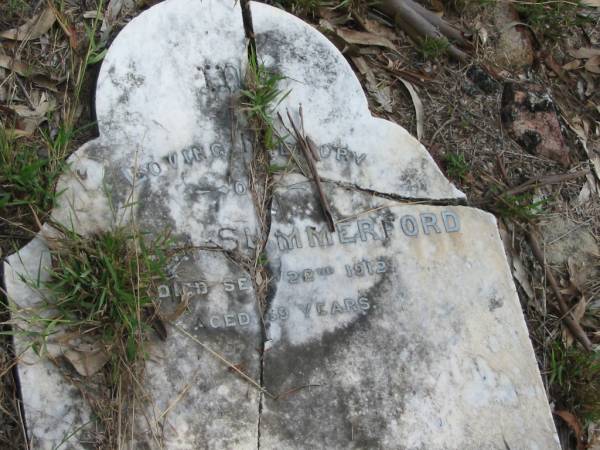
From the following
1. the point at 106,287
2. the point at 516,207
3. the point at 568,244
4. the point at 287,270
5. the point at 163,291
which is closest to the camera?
the point at 106,287

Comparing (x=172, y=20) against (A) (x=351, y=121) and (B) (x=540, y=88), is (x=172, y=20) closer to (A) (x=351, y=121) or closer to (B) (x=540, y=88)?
(A) (x=351, y=121)

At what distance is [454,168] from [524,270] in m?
0.49

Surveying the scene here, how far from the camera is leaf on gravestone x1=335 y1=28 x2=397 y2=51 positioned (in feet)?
8.92

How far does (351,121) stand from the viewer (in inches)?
92.2

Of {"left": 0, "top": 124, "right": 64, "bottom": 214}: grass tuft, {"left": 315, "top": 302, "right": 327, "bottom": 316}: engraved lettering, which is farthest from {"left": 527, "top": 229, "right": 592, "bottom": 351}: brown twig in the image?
{"left": 0, "top": 124, "right": 64, "bottom": 214}: grass tuft

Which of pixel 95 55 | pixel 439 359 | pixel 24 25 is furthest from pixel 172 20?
pixel 439 359

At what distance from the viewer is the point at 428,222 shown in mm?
2289

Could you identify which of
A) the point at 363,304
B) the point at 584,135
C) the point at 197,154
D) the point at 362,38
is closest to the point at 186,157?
the point at 197,154

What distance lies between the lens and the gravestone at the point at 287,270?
6.51 ft

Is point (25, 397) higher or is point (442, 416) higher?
point (25, 397)

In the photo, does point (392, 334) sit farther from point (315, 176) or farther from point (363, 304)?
point (315, 176)

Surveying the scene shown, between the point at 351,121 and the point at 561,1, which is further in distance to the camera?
the point at 561,1

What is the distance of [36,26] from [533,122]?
1966mm

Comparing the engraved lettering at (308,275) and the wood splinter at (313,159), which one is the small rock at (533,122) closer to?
the wood splinter at (313,159)
